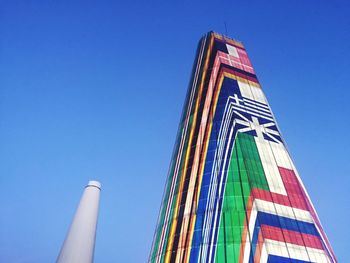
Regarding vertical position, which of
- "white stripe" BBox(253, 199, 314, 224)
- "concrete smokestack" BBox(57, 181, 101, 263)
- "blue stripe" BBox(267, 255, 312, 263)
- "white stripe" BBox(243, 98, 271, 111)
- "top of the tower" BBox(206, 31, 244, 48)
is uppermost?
"top of the tower" BBox(206, 31, 244, 48)

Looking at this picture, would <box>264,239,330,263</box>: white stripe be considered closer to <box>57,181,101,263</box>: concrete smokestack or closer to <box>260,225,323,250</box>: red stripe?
<box>260,225,323,250</box>: red stripe

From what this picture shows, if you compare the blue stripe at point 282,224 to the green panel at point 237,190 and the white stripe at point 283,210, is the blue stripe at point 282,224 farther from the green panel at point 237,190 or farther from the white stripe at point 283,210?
the green panel at point 237,190

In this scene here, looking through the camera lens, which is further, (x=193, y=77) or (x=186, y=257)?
(x=193, y=77)

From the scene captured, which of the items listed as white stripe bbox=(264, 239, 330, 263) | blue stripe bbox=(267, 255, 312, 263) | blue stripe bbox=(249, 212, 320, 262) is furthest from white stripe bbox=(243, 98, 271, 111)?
blue stripe bbox=(267, 255, 312, 263)

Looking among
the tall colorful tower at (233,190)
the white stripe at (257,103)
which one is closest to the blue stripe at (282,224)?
the tall colorful tower at (233,190)

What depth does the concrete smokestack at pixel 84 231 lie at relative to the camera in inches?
555

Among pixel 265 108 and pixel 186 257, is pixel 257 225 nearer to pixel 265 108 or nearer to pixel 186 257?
pixel 186 257

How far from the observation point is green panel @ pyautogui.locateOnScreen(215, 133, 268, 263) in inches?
1372

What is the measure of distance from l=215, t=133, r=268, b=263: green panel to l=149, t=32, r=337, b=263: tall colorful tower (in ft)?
0.37

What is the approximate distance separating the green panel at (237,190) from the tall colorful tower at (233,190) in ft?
0.37

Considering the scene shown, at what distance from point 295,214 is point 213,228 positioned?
11010mm

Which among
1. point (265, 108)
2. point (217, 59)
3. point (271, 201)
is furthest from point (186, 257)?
point (217, 59)

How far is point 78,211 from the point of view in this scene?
16.1 m

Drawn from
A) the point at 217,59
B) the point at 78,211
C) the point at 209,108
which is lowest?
the point at 78,211
